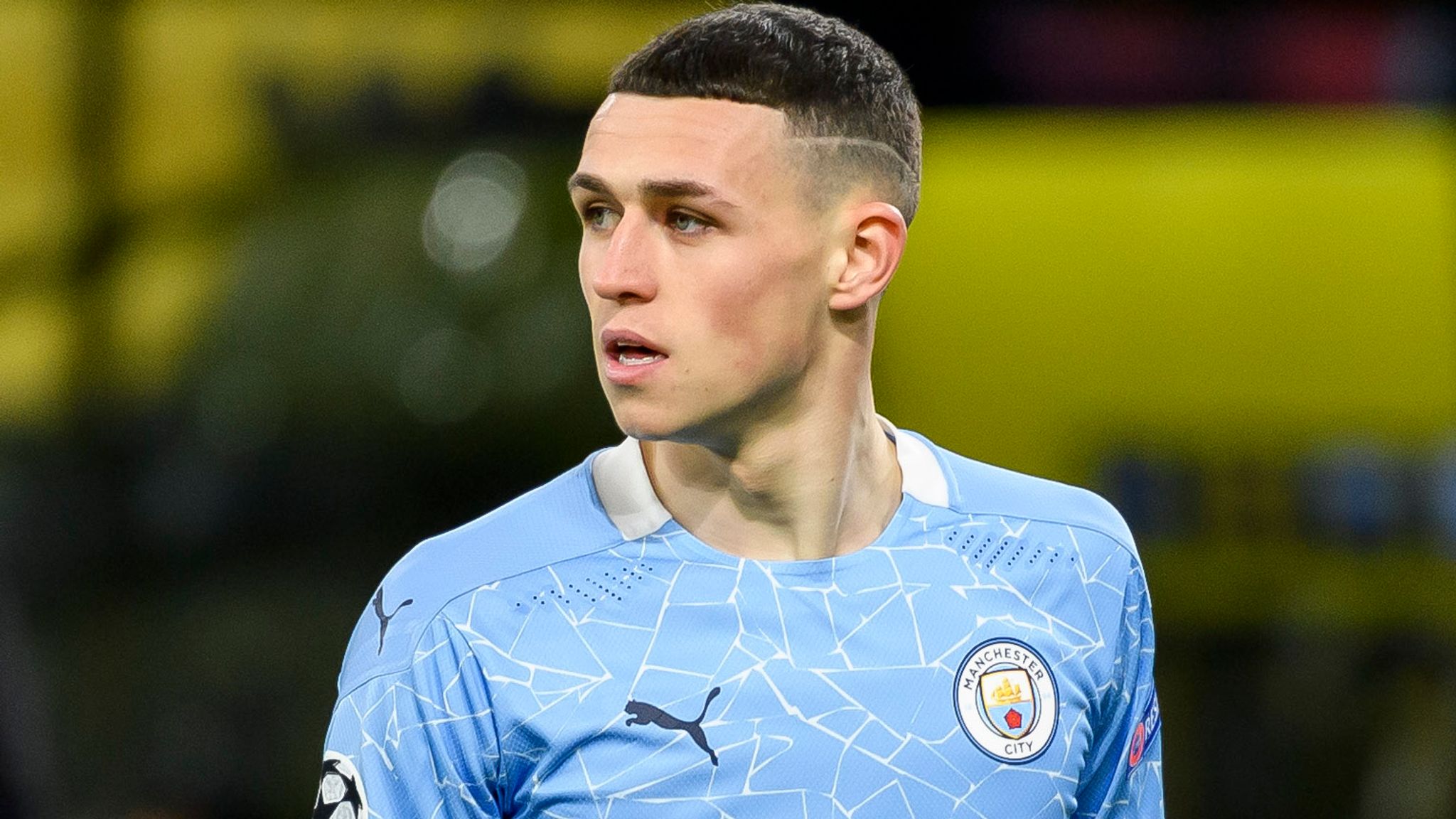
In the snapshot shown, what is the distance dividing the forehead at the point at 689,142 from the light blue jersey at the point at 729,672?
12.7 inches

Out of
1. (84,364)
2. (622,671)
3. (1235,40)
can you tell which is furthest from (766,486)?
(1235,40)

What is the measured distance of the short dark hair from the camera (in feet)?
5.65

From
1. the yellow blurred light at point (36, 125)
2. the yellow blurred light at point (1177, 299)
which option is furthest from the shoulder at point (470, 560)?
the yellow blurred light at point (36, 125)

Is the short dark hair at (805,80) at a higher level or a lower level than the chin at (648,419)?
higher

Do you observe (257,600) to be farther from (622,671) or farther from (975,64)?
(622,671)

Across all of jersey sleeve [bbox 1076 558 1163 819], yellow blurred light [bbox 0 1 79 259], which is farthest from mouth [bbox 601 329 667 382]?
yellow blurred light [bbox 0 1 79 259]

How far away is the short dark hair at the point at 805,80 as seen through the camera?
1.72 meters

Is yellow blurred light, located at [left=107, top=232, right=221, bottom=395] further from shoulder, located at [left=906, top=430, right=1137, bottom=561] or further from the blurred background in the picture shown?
shoulder, located at [left=906, top=430, right=1137, bottom=561]

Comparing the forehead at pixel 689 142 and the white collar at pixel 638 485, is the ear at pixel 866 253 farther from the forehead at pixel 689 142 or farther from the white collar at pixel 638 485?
the white collar at pixel 638 485

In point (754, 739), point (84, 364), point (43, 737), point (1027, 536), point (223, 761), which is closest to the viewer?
point (754, 739)

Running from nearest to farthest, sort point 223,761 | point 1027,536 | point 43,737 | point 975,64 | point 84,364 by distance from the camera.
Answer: point 1027,536
point 43,737
point 223,761
point 84,364
point 975,64

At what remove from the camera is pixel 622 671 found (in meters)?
1.69

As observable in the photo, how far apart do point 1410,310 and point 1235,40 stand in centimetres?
126

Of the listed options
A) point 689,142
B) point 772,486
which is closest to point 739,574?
point 772,486
